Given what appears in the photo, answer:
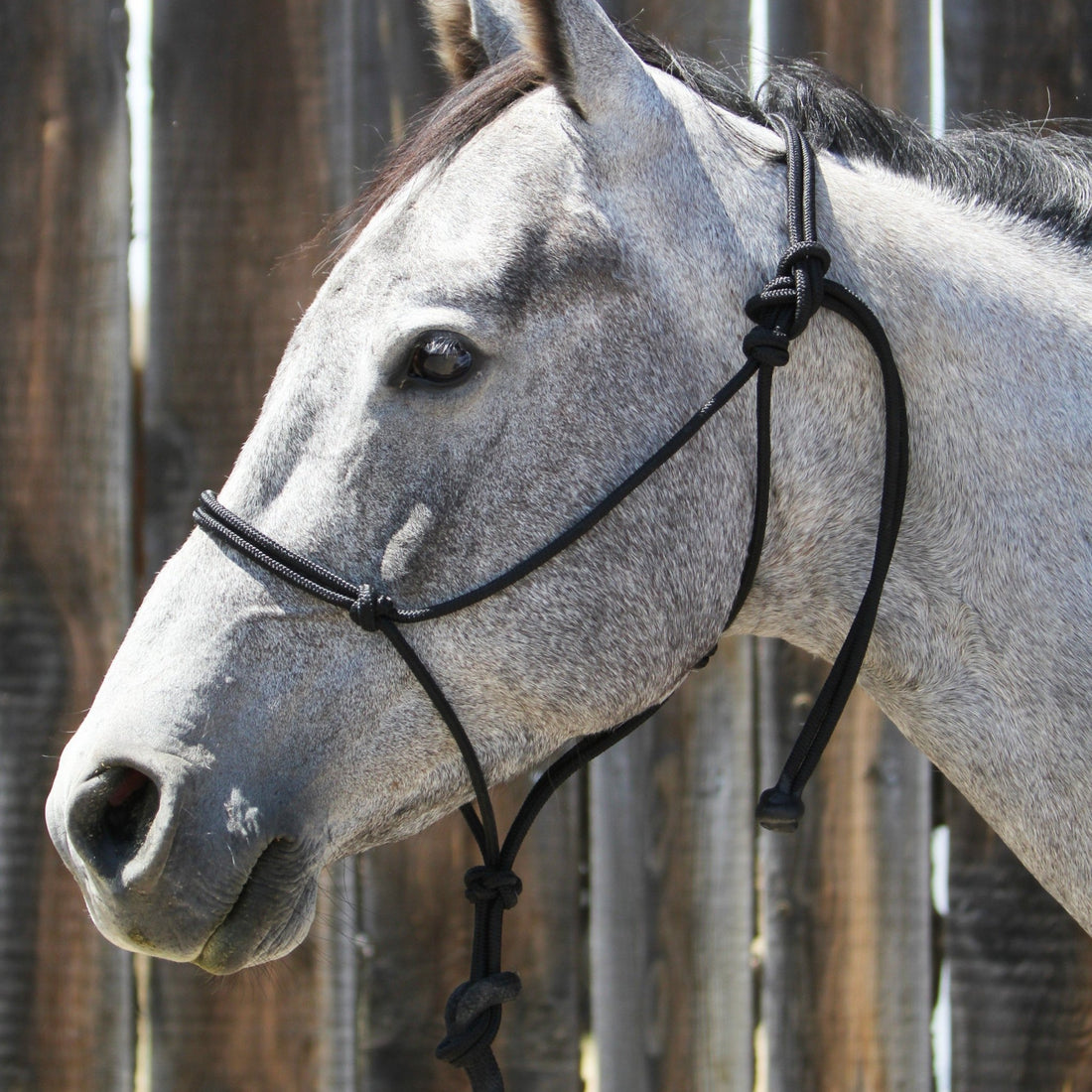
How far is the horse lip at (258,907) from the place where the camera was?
3.48 feet

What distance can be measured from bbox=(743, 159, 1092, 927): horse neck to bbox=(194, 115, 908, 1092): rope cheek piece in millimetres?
36

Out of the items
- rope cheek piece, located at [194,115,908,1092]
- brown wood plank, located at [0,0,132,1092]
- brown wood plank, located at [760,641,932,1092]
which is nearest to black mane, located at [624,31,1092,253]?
rope cheek piece, located at [194,115,908,1092]

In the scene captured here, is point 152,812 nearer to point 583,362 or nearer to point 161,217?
point 583,362

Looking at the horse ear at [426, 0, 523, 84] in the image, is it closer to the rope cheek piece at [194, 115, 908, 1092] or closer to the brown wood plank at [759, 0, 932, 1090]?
the rope cheek piece at [194, 115, 908, 1092]

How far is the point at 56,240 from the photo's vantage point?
6.43 ft

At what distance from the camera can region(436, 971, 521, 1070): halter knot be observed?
116 cm

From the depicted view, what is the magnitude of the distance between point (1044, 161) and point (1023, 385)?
360 mm

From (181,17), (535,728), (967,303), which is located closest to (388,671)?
(535,728)

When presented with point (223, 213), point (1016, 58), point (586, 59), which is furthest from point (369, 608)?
point (1016, 58)

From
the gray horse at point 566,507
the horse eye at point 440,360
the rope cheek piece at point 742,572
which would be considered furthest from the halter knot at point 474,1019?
the horse eye at point 440,360

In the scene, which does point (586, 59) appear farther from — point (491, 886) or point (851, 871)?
point (851, 871)

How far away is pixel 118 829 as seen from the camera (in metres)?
1.05

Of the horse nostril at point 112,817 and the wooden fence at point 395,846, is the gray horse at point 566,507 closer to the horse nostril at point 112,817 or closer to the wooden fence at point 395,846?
the horse nostril at point 112,817

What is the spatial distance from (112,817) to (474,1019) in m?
0.44
